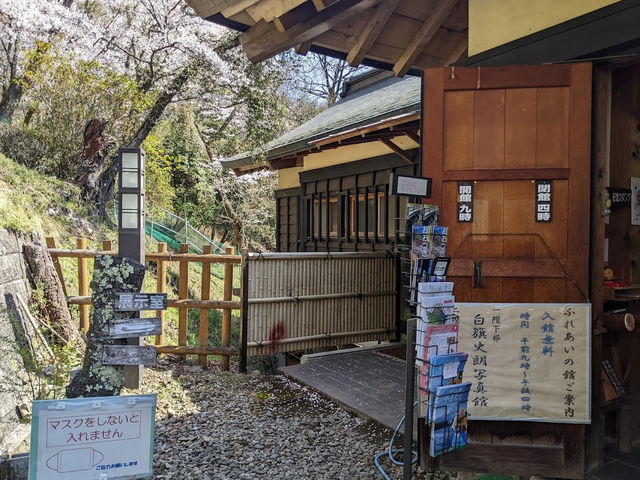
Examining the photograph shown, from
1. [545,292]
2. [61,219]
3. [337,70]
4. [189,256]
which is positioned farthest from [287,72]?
[337,70]

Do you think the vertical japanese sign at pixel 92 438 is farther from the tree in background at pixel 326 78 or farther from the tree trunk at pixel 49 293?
the tree in background at pixel 326 78

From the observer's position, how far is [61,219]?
10812 millimetres

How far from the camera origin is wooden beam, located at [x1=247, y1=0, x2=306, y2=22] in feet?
12.0

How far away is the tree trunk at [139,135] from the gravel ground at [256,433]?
785cm

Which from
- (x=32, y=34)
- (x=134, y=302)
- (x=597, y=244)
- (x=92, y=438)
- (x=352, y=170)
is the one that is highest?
(x=32, y=34)

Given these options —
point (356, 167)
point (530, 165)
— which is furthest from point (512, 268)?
point (356, 167)

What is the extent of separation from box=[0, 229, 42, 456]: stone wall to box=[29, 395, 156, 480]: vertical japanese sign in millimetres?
1226

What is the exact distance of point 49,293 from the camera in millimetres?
6059

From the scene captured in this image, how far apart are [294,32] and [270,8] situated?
40 centimetres

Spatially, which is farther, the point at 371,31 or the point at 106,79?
the point at 106,79

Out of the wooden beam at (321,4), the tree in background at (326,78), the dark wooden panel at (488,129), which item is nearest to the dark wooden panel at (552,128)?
the dark wooden panel at (488,129)

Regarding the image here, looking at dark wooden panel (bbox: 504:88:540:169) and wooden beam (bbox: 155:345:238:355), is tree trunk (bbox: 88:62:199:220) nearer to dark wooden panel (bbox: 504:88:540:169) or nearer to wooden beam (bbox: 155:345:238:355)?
wooden beam (bbox: 155:345:238:355)

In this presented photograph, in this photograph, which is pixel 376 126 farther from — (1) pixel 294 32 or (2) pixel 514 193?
(2) pixel 514 193

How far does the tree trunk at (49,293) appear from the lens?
601 centimetres
